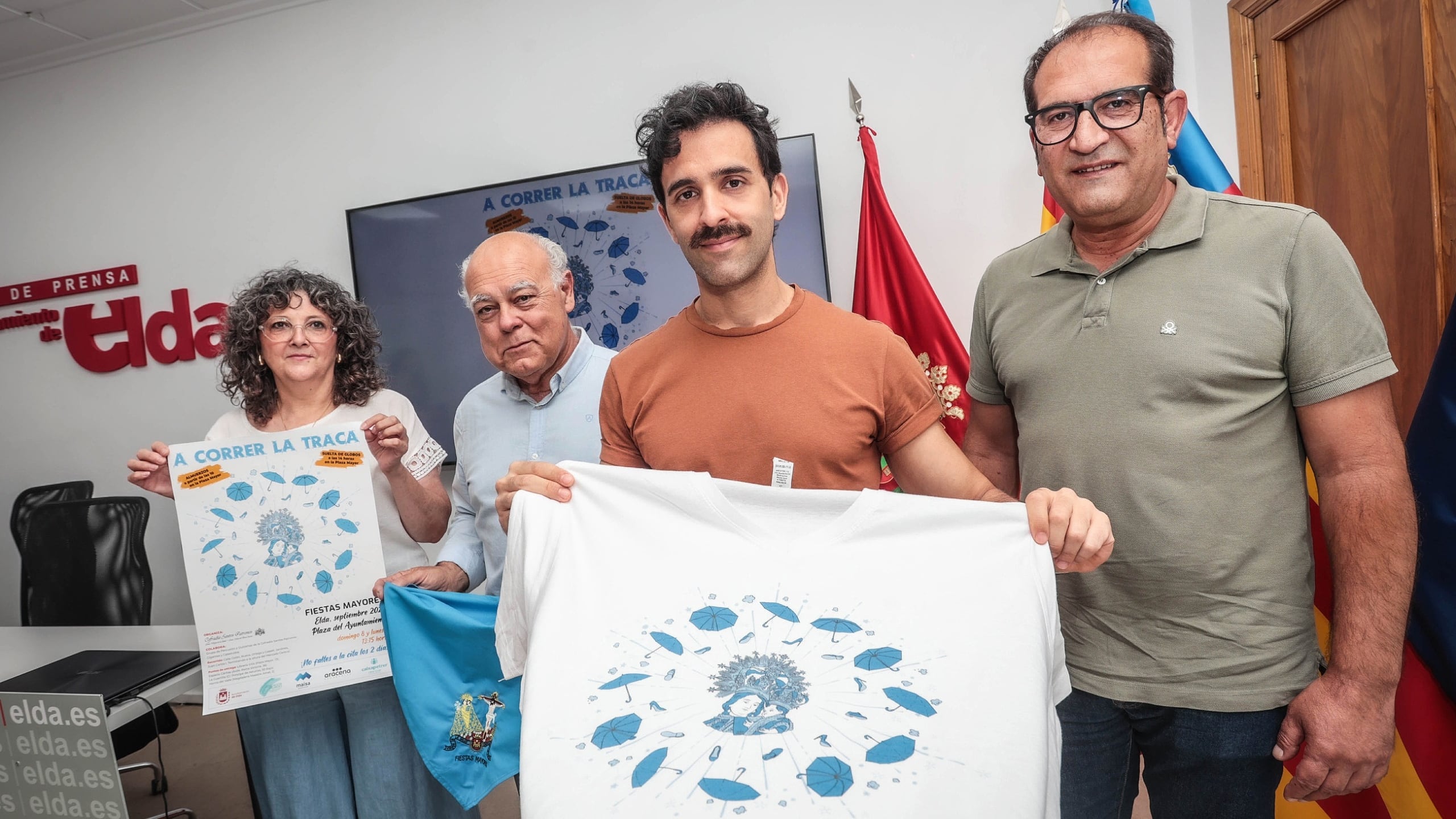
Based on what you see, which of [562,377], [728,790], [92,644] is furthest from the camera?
[92,644]

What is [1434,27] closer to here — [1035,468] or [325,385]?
[1035,468]

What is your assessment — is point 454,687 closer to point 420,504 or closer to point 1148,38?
point 420,504

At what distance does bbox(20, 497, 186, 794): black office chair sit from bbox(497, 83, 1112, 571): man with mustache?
83.6 inches

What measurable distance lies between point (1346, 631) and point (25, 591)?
356 centimetres

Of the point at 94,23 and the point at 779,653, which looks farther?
the point at 94,23

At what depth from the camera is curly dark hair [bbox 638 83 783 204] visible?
1158 millimetres

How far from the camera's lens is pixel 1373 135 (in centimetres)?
177

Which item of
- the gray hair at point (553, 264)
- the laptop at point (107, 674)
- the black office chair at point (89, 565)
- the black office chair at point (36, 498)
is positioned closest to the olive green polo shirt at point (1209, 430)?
the gray hair at point (553, 264)

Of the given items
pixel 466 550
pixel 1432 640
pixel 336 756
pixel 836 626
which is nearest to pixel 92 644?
pixel 336 756

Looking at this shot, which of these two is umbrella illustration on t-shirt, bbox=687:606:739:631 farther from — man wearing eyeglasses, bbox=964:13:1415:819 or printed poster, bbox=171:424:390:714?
printed poster, bbox=171:424:390:714

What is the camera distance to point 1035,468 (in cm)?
122

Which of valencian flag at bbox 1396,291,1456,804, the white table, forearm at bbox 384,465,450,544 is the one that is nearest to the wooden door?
valencian flag at bbox 1396,291,1456,804

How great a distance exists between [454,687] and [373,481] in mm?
496

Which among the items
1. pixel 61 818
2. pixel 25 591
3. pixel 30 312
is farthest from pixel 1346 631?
pixel 30 312
